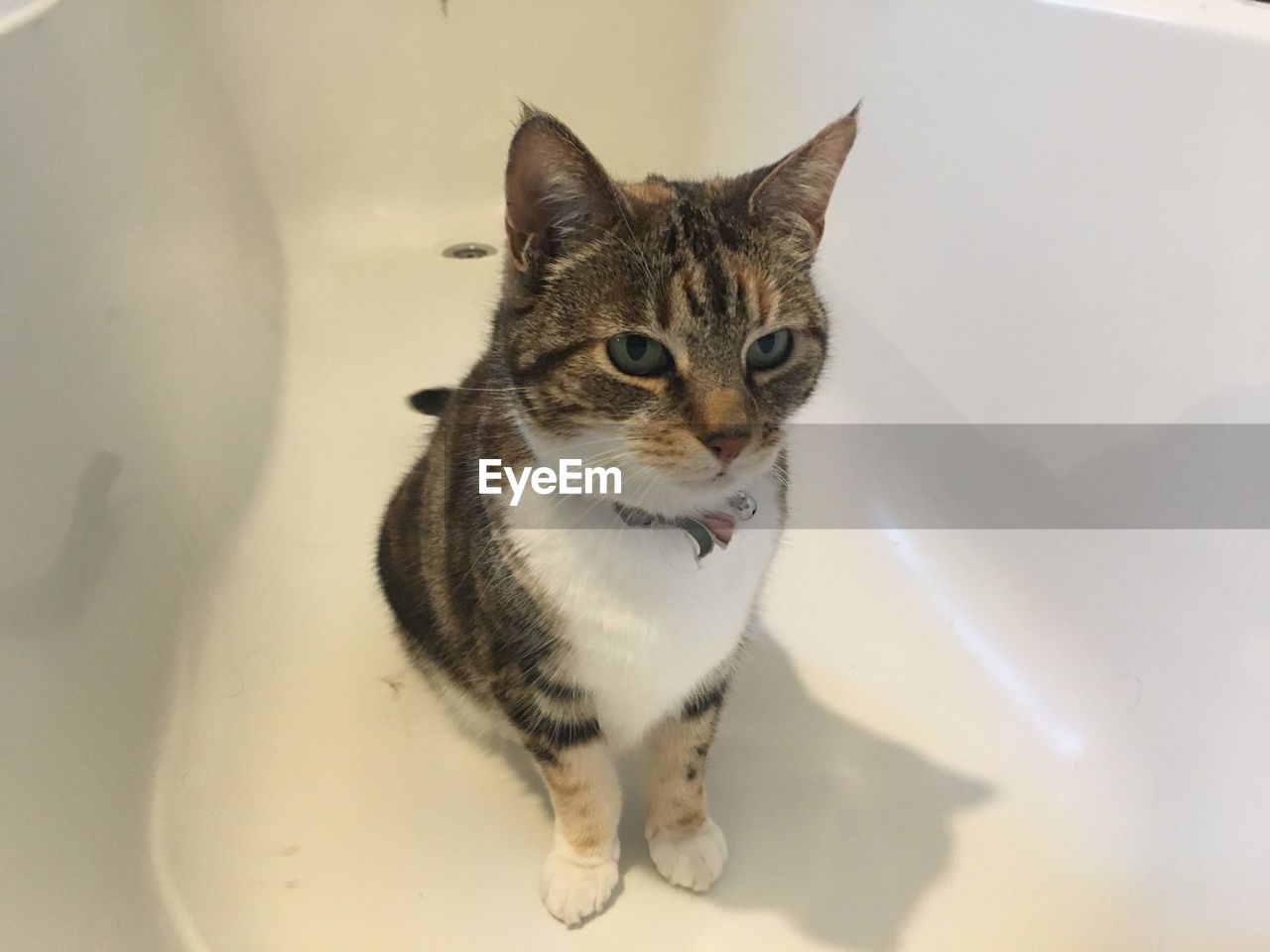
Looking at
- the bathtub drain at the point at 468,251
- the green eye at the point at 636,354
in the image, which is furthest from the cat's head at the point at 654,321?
the bathtub drain at the point at 468,251

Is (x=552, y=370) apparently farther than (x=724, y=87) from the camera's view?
No

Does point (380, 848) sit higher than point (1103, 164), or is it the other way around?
point (1103, 164)

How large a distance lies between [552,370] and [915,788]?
0.76 m

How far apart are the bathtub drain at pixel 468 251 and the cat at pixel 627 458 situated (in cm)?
118

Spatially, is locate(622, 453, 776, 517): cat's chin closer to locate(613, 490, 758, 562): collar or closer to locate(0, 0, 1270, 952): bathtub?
locate(613, 490, 758, 562): collar

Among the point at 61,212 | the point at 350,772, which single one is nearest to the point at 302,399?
the point at 61,212

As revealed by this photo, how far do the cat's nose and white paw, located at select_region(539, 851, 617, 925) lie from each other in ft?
1.71

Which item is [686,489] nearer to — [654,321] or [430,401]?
[654,321]

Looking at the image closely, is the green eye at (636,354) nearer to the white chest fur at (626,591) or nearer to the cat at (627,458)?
the cat at (627,458)

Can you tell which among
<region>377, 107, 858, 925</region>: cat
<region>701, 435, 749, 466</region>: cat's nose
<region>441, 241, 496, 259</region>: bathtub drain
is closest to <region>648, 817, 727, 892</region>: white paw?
<region>377, 107, 858, 925</region>: cat

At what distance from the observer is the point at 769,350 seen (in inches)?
33.3

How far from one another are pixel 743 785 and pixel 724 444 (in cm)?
59

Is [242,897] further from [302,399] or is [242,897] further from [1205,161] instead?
[1205,161]

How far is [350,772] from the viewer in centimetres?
118
